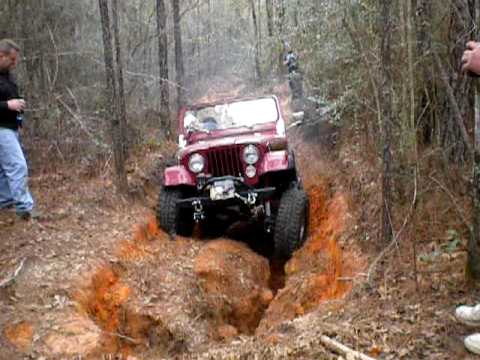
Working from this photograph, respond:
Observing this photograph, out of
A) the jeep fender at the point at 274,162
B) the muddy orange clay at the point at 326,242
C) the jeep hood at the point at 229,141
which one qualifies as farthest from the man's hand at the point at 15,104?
the muddy orange clay at the point at 326,242

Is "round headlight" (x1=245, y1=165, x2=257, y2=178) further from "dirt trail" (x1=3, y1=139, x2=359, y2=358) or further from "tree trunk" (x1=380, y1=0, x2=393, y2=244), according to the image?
"tree trunk" (x1=380, y1=0, x2=393, y2=244)

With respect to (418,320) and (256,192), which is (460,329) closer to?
(418,320)

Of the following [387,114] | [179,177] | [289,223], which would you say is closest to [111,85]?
[179,177]

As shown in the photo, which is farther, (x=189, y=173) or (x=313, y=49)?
(x=313, y=49)

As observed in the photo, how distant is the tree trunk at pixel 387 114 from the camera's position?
455cm

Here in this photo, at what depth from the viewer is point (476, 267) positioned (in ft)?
12.5

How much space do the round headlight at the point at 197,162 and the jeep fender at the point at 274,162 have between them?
27.4 inches

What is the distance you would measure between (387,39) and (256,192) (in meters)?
2.61

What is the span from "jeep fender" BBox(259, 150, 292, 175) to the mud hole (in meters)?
0.91

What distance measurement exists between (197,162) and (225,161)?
0.33 m

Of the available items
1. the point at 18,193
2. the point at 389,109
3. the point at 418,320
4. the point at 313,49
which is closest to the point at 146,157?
the point at 313,49

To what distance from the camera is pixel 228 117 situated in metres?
8.02

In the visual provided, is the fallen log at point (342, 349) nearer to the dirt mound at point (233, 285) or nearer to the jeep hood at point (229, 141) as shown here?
the dirt mound at point (233, 285)

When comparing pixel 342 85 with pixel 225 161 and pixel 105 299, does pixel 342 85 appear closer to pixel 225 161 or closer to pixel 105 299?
pixel 225 161
